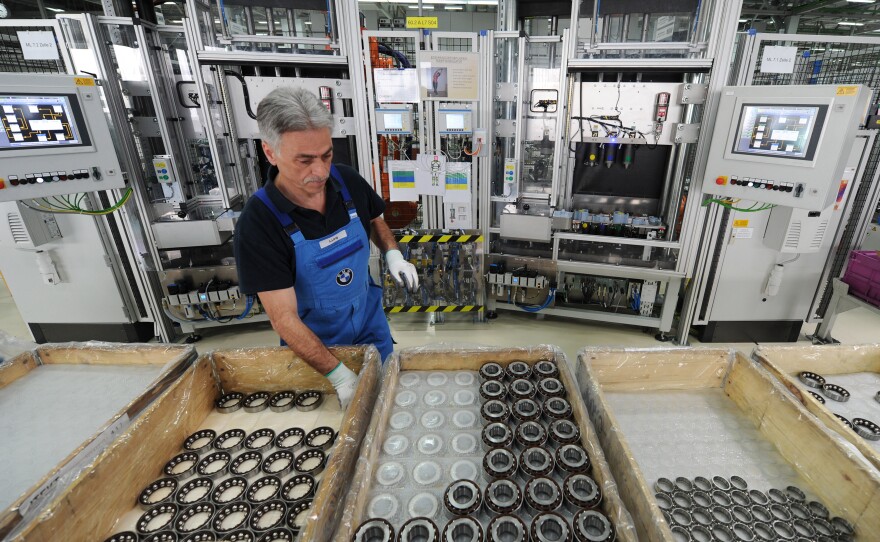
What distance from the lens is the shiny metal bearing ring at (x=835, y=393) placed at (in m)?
1.35

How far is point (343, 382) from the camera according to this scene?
1.29 m

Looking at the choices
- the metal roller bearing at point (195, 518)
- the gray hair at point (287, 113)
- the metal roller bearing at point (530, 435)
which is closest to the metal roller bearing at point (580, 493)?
the metal roller bearing at point (530, 435)

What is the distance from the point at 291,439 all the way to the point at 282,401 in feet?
0.58

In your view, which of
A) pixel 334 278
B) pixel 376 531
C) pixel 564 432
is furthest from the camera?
pixel 334 278

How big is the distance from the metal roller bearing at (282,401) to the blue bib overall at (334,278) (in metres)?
0.29

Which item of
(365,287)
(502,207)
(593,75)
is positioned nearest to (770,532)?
(365,287)

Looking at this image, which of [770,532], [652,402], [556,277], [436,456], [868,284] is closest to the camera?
[770,532]

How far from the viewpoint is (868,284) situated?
115 inches

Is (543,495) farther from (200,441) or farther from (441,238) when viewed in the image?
(441,238)

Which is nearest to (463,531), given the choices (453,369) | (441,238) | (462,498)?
(462,498)

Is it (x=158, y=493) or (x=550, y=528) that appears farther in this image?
(x=158, y=493)

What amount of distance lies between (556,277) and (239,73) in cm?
294

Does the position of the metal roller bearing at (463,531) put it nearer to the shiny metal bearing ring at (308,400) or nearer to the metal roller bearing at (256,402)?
the shiny metal bearing ring at (308,400)

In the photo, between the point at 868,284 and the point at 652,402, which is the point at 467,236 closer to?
the point at 652,402
